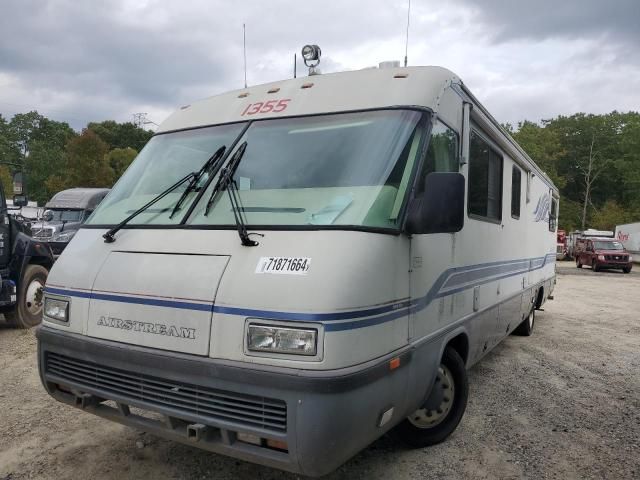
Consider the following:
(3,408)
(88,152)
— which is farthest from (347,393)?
(88,152)

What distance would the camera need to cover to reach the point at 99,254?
134 inches

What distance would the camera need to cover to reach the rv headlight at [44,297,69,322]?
3365 millimetres

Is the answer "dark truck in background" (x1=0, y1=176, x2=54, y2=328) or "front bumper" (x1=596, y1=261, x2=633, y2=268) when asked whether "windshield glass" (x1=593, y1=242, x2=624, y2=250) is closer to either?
"front bumper" (x1=596, y1=261, x2=633, y2=268)

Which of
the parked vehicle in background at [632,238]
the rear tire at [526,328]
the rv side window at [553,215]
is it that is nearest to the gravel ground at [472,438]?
the rear tire at [526,328]

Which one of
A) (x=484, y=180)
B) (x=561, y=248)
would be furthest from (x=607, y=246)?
(x=484, y=180)

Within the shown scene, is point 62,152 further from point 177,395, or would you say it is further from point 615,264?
point 177,395

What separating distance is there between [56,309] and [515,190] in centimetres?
515

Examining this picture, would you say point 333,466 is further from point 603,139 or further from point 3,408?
point 603,139

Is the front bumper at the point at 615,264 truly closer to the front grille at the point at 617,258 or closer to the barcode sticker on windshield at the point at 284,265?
the front grille at the point at 617,258

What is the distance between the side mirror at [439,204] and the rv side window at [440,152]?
0.90 feet

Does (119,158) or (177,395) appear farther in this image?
(119,158)

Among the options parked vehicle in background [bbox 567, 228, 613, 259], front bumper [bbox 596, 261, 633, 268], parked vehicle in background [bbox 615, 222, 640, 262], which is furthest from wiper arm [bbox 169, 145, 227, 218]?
parked vehicle in background [bbox 615, 222, 640, 262]

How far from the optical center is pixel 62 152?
54.0 metres

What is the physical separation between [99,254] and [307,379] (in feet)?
5.78
